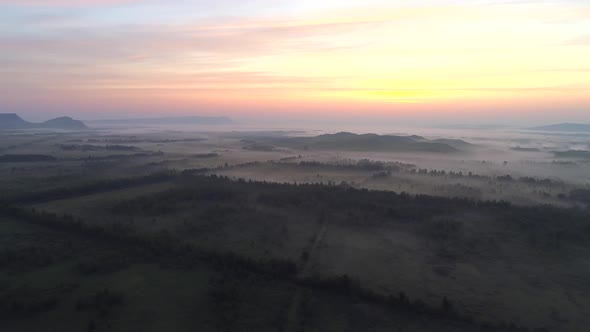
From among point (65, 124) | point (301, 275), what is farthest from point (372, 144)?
point (65, 124)

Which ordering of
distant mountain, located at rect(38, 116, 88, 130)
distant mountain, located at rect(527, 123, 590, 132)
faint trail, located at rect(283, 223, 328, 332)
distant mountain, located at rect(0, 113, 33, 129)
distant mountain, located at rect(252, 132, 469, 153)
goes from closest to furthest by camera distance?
faint trail, located at rect(283, 223, 328, 332) → distant mountain, located at rect(252, 132, 469, 153) → distant mountain, located at rect(527, 123, 590, 132) → distant mountain, located at rect(0, 113, 33, 129) → distant mountain, located at rect(38, 116, 88, 130)

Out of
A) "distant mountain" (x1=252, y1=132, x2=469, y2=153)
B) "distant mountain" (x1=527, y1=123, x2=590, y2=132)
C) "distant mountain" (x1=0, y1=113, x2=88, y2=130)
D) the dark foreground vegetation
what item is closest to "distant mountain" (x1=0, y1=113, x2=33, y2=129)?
"distant mountain" (x1=0, y1=113, x2=88, y2=130)

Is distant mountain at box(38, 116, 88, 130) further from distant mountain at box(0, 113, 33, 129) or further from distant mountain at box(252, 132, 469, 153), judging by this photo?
→ distant mountain at box(252, 132, 469, 153)

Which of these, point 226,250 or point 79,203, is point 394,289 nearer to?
point 226,250

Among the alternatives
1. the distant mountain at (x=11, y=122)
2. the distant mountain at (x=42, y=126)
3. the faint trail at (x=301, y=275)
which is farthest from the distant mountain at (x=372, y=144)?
the distant mountain at (x=11, y=122)

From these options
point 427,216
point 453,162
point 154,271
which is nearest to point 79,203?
point 154,271

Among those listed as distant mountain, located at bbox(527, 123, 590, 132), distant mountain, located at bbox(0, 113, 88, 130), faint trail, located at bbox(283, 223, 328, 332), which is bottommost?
faint trail, located at bbox(283, 223, 328, 332)

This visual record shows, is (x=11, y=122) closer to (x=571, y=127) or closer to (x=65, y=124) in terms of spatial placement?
(x=65, y=124)

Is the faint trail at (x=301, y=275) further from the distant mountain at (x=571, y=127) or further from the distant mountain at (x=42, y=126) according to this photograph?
the distant mountain at (x=42, y=126)

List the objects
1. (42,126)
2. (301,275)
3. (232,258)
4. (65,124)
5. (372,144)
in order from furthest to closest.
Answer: (65,124) < (42,126) < (372,144) < (232,258) < (301,275)
